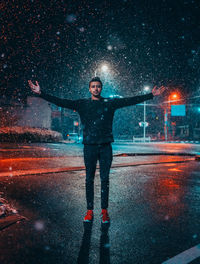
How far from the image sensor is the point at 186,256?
2414 mm

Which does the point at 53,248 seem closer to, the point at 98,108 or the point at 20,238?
the point at 20,238

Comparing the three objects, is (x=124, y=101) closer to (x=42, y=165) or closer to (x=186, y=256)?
(x=186, y=256)

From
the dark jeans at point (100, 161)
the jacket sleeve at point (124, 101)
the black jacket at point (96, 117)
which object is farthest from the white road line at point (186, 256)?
the jacket sleeve at point (124, 101)

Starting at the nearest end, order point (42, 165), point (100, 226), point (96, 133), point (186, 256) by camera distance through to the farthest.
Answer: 1. point (186, 256)
2. point (100, 226)
3. point (96, 133)
4. point (42, 165)

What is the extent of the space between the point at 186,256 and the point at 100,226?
129cm

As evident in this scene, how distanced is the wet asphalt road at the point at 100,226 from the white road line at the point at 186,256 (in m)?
0.06

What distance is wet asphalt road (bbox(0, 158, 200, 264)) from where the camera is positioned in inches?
97.8

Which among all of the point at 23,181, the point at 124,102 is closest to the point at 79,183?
the point at 23,181

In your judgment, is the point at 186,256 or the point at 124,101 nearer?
the point at 186,256

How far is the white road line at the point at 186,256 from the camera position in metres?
2.31

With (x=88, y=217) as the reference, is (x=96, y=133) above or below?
above

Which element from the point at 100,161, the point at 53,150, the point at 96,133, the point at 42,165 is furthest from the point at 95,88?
the point at 53,150

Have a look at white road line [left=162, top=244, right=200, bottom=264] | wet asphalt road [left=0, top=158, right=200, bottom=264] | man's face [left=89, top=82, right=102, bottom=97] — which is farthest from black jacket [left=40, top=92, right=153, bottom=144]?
white road line [left=162, top=244, right=200, bottom=264]

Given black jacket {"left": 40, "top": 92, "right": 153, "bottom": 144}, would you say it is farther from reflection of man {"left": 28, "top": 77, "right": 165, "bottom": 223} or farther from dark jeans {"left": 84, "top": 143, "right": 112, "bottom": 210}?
dark jeans {"left": 84, "top": 143, "right": 112, "bottom": 210}
